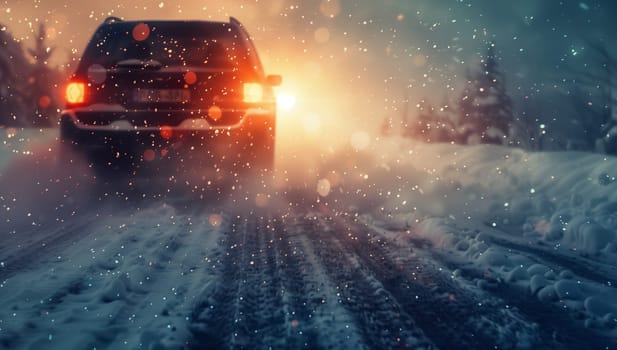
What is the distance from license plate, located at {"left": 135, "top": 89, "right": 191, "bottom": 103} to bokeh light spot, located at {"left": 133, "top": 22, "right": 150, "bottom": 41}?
891 millimetres

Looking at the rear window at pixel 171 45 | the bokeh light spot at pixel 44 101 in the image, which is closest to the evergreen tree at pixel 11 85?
the bokeh light spot at pixel 44 101

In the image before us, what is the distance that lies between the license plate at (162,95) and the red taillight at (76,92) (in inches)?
21.7

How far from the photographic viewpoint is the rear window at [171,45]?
581cm

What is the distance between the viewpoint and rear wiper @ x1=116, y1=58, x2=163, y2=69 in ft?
18.3

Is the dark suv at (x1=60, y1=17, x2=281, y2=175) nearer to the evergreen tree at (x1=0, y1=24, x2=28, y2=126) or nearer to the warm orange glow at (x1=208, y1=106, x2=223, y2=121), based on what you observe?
the warm orange glow at (x1=208, y1=106, x2=223, y2=121)

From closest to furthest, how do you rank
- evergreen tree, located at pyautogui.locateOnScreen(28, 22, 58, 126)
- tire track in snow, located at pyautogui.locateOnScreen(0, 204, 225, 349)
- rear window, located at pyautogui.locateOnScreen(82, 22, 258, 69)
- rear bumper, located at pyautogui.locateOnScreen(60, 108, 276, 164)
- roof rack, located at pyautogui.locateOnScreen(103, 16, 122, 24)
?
tire track in snow, located at pyautogui.locateOnScreen(0, 204, 225, 349), rear bumper, located at pyautogui.locateOnScreen(60, 108, 276, 164), rear window, located at pyautogui.locateOnScreen(82, 22, 258, 69), roof rack, located at pyautogui.locateOnScreen(103, 16, 122, 24), evergreen tree, located at pyautogui.locateOnScreen(28, 22, 58, 126)

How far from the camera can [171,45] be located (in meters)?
6.04

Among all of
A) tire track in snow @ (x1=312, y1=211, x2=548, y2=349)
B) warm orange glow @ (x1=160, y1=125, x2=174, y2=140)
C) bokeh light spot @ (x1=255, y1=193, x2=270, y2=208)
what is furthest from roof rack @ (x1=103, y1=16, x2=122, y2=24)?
tire track in snow @ (x1=312, y1=211, x2=548, y2=349)

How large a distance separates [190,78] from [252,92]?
70 cm

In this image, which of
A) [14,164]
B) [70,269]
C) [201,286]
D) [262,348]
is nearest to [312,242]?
[201,286]

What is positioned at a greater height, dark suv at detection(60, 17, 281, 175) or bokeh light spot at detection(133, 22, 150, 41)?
bokeh light spot at detection(133, 22, 150, 41)

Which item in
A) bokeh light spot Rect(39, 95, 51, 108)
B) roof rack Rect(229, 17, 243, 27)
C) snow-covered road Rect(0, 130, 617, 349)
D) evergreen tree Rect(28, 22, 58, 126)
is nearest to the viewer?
snow-covered road Rect(0, 130, 617, 349)

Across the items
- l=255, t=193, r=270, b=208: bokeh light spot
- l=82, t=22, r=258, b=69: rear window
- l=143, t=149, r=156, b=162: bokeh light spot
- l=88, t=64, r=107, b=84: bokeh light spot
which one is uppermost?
l=82, t=22, r=258, b=69: rear window

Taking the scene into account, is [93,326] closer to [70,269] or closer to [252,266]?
[70,269]
